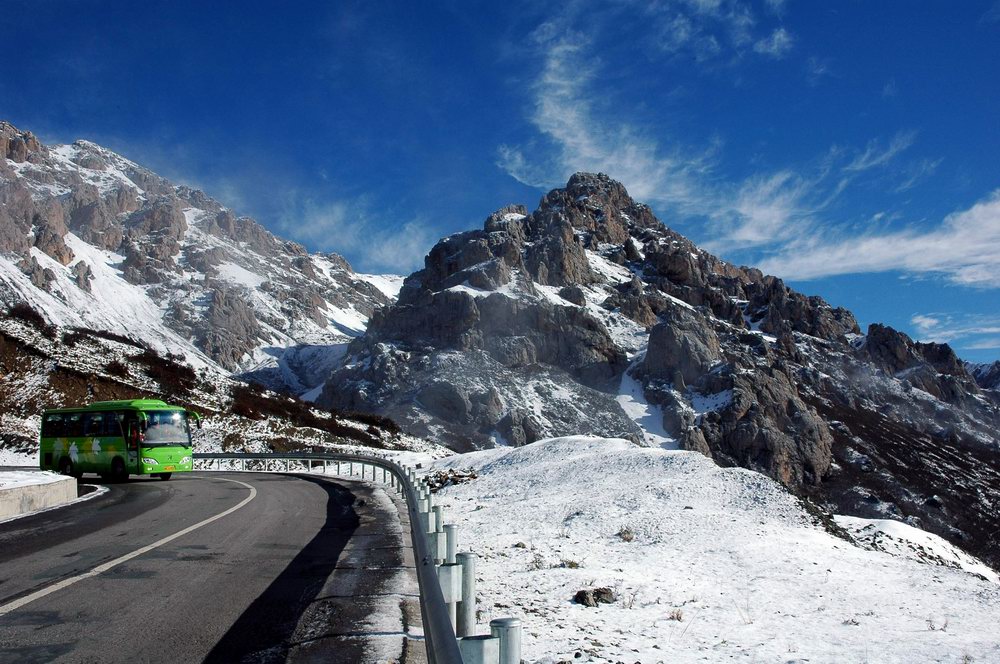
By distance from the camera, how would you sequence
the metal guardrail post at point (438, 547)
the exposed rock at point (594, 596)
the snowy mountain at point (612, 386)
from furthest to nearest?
the snowy mountain at point (612, 386)
the exposed rock at point (594, 596)
the metal guardrail post at point (438, 547)

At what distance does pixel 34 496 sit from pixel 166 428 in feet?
32.3

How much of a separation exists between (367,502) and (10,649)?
1251 centimetres

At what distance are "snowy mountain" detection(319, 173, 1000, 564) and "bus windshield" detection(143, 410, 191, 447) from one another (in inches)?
2808

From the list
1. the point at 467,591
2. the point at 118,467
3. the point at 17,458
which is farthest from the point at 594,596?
the point at 17,458

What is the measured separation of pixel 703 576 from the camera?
964 cm

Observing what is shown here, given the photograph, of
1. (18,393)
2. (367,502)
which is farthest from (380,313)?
(367,502)

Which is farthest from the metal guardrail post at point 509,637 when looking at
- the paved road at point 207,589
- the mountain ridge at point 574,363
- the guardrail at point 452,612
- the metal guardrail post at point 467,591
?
the mountain ridge at point 574,363

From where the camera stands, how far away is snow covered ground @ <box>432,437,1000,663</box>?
21.9 ft

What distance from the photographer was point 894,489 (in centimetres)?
11881

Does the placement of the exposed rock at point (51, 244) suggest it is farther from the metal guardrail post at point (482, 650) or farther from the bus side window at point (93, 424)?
the metal guardrail post at point (482, 650)

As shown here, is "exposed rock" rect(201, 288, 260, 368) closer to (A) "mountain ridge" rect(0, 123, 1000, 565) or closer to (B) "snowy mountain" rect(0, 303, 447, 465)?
(A) "mountain ridge" rect(0, 123, 1000, 565)

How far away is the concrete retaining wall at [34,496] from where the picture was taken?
1276 cm

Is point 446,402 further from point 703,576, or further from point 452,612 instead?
point 452,612

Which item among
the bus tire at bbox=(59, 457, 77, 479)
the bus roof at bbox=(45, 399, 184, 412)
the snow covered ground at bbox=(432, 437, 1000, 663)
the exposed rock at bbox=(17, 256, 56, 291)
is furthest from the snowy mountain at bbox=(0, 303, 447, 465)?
the exposed rock at bbox=(17, 256, 56, 291)
